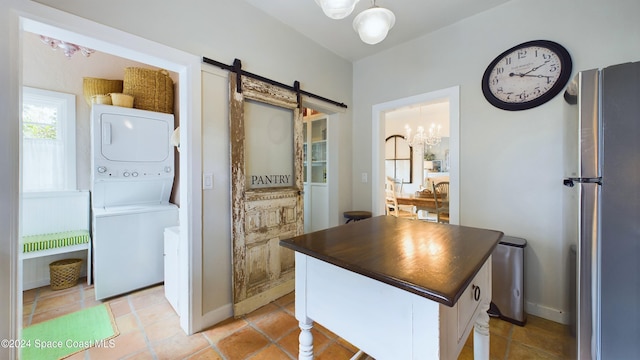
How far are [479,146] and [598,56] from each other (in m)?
0.96

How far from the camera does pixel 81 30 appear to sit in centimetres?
139

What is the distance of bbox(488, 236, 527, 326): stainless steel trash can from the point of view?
6.40 ft

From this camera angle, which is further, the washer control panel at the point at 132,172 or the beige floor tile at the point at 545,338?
the washer control panel at the point at 132,172

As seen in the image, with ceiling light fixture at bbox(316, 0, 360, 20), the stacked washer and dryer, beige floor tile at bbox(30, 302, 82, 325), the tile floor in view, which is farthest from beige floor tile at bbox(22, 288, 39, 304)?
ceiling light fixture at bbox(316, 0, 360, 20)

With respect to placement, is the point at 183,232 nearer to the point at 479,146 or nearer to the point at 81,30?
the point at 81,30

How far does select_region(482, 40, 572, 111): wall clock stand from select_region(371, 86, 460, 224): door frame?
304 millimetres

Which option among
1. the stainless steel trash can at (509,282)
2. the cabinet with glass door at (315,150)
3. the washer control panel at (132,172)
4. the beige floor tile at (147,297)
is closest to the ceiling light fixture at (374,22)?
the stainless steel trash can at (509,282)

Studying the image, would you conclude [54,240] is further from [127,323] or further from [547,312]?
[547,312]

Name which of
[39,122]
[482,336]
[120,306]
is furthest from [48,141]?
[482,336]

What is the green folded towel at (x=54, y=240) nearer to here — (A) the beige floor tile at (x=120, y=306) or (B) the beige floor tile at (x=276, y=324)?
(A) the beige floor tile at (x=120, y=306)

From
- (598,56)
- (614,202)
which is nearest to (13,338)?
(614,202)

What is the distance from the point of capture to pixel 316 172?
3705 millimetres

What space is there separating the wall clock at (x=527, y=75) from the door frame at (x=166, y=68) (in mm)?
2535

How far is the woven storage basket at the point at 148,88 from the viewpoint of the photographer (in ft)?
8.82
